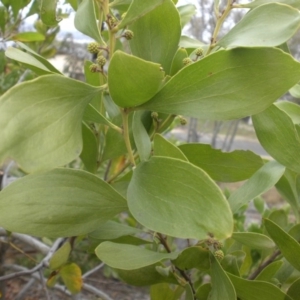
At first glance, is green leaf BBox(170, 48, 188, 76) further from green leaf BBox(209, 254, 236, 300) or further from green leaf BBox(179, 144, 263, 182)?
green leaf BBox(209, 254, 236, 300)

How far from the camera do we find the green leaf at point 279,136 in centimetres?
52

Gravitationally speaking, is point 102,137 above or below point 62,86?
below

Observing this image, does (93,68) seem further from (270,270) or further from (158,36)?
(270,270)

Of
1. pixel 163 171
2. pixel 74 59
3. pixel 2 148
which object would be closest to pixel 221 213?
pixel 163 171

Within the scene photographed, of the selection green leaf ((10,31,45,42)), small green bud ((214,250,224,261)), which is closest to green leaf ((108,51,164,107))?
small green bud ((214,250,224,261))

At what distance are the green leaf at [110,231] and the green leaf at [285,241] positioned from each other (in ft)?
0.69

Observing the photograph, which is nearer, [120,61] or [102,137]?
[120,61]

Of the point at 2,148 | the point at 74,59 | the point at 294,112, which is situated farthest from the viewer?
the point at 74,59

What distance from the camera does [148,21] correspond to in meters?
0.50

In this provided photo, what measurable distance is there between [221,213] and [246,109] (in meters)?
0.13

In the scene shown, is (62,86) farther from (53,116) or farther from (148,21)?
(148,21)

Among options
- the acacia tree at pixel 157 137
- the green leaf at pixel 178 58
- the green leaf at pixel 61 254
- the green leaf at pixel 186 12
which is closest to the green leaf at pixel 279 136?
the acacia tree at pixel 157 137

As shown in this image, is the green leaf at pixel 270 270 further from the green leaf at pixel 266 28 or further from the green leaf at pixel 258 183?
the green leaf at pixel 266 28

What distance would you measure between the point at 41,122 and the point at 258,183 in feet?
0.96
